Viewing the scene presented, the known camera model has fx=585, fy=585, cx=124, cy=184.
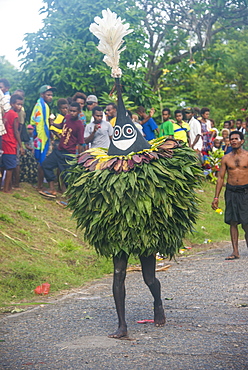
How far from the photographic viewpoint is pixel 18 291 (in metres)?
7.61

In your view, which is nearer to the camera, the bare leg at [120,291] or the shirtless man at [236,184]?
the bare leg at [120,291]

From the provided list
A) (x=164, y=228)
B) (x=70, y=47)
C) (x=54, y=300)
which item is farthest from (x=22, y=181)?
(x=164, y=228)

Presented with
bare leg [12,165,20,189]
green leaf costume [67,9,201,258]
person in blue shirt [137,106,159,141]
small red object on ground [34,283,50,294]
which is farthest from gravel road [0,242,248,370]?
person in blue shirt [137,106,159,141]

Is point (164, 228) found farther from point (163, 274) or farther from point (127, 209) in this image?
point (163, 274)

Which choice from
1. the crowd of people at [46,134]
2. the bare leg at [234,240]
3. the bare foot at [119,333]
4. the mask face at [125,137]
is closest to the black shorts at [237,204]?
the bare leg at [234,240]

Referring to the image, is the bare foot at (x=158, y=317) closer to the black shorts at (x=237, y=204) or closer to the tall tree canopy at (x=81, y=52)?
the black shorts at (x=237, y=204)

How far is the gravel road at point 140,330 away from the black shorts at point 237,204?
1.37m

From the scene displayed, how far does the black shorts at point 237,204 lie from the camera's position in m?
9.58

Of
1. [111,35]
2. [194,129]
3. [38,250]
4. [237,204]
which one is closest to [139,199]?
[111,35]

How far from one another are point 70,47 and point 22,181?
11.7ft

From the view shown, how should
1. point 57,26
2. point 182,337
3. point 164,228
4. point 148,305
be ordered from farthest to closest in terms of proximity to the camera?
point 57,26
point 148,305
point 164,228
point 182,337

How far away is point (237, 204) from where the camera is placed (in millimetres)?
9641

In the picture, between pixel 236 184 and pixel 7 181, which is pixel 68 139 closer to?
pixel 7 181

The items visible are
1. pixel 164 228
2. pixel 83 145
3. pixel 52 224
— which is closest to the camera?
pixel 164 228
